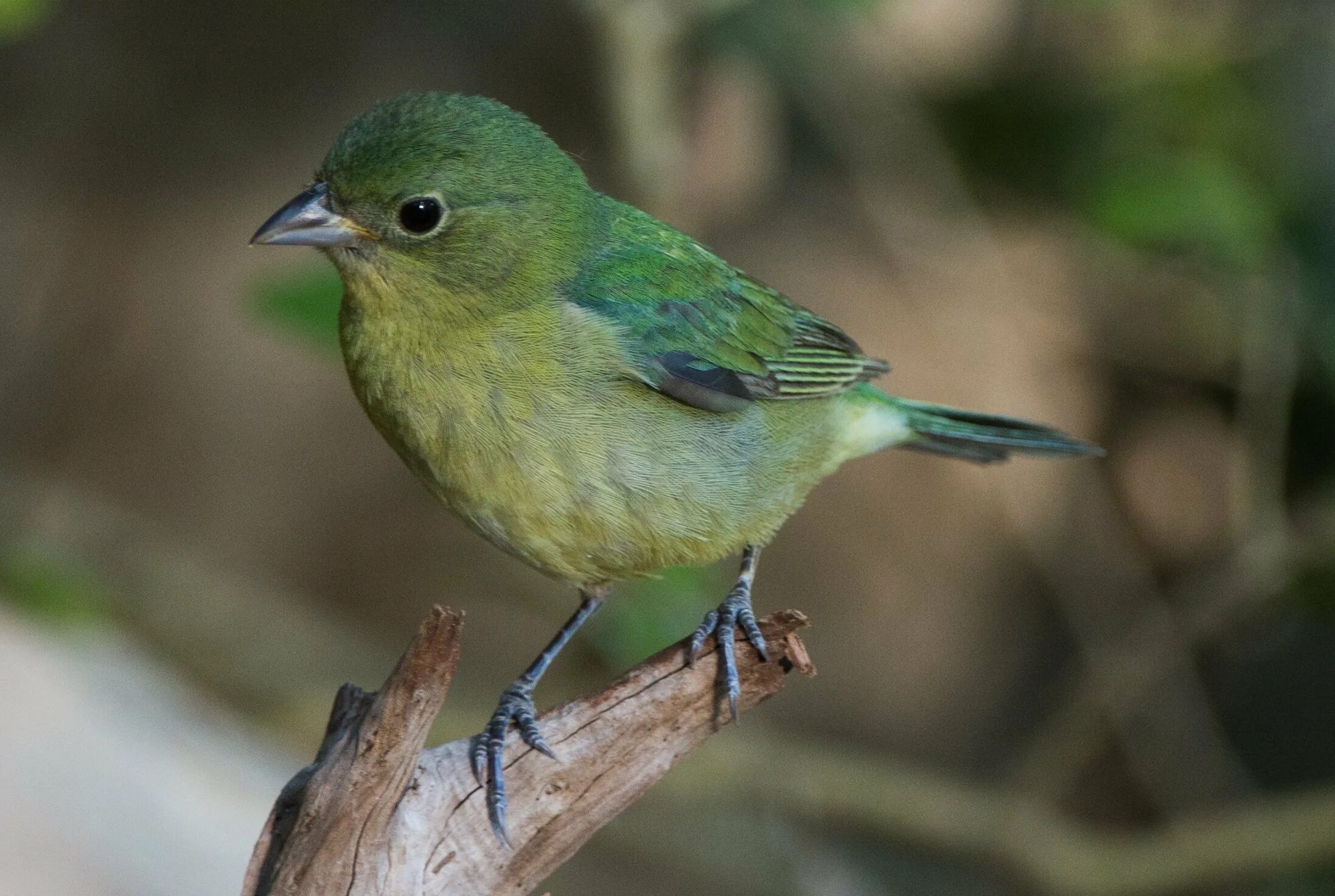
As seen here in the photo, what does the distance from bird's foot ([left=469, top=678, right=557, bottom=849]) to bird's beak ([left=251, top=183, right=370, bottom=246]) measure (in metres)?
1.02

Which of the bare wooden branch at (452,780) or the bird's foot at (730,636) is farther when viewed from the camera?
the bird's foot at (730,636)

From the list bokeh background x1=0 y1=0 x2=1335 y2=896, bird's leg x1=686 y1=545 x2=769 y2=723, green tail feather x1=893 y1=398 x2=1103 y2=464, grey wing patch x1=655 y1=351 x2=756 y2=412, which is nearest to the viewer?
bird's leg x1=686 y1=545 x2=769 y2=723

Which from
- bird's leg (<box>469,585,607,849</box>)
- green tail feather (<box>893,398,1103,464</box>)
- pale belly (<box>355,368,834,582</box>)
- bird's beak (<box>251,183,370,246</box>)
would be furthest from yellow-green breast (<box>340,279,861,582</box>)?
green tail feather (<box>893,398,1103,464</box>)

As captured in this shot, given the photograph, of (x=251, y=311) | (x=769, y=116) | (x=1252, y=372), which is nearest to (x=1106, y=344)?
(x=1252, y=372)

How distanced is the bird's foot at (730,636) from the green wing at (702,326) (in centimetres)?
48

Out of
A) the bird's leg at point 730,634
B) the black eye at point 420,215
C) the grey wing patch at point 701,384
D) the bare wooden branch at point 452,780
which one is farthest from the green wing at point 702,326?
the bare wooden branch at point 452,780

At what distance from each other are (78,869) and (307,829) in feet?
8.24

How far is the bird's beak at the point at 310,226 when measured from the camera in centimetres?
302

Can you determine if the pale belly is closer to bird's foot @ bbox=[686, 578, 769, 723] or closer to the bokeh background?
bird's foot @ bbox=[686, 578, 769, 723]

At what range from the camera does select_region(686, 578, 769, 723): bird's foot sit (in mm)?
2934

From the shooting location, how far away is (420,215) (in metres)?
3.12

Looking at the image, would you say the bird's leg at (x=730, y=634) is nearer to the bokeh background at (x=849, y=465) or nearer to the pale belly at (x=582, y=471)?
the pale belly at (x=582, y=471)

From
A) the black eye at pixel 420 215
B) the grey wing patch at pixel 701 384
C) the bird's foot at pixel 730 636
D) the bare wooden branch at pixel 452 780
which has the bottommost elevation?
the bare wooden branch at pixel 452 780

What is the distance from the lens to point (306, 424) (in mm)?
6836
